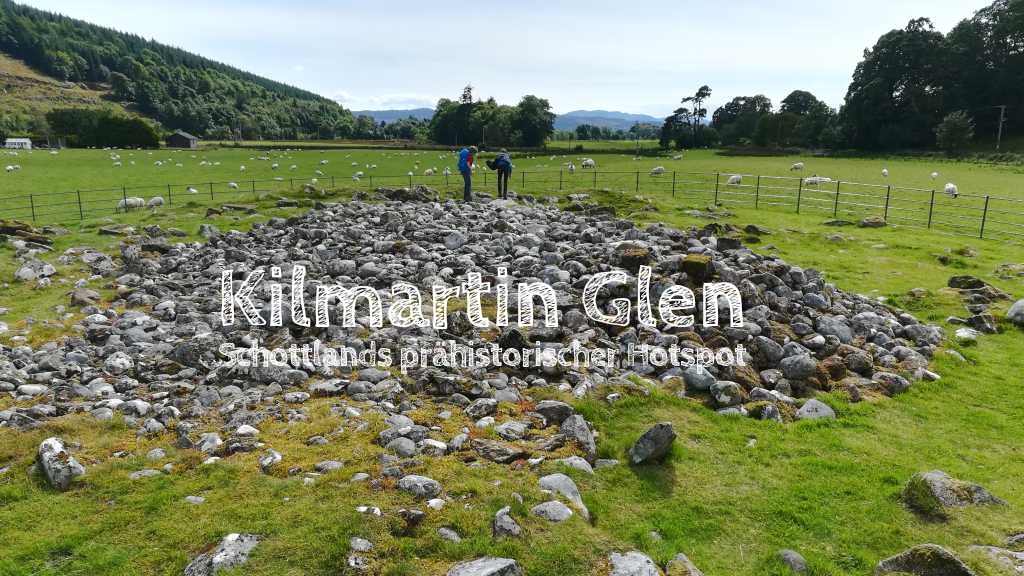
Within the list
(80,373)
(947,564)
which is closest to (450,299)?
(80,373)

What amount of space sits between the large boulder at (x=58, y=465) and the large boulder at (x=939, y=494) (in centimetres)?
1058

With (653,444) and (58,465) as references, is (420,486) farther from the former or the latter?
(58,465)

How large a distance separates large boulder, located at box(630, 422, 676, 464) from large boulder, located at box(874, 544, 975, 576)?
2.86 metres

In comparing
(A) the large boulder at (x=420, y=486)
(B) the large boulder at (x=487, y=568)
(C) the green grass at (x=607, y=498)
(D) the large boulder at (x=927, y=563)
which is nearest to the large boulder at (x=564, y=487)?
(C) the green grass at (x=607, y=498)

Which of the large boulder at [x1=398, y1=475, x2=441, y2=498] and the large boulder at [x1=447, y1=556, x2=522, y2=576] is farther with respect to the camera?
the large boulder at [x1=398, y1=475, x2=441, y2=498]

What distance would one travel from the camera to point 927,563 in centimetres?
644

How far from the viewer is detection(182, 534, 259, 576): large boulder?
6449mm

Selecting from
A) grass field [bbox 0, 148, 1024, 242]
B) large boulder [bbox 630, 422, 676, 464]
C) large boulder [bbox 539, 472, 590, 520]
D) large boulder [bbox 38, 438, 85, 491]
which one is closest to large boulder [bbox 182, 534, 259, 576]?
large boulder [bbox 38, 438, 85, 491]

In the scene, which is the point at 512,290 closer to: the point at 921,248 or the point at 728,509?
the point at 728,509

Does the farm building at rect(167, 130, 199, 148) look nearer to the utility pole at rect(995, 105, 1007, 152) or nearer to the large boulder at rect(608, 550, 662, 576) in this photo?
the large boulder at rect(608, 550, 662, 576)

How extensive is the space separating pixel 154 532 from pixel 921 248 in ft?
88.6

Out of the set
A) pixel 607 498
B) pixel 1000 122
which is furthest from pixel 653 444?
pixel 1000 122

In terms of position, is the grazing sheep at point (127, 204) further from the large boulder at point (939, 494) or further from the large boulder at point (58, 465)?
the large boulder at point (939, 494)

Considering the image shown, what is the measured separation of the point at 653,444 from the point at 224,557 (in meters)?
5.45
